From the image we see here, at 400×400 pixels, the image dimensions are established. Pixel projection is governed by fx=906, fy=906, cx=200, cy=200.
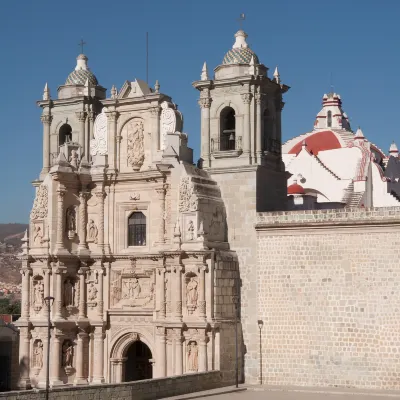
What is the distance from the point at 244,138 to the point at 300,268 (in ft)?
15.8

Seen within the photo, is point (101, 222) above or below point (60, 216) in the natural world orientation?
below

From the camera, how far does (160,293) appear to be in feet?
98.9

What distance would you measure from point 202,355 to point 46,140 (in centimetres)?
1094

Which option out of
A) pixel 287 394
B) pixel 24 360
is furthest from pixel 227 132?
pixel 24 360

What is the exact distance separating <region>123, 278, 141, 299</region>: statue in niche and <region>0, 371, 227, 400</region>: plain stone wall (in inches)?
183

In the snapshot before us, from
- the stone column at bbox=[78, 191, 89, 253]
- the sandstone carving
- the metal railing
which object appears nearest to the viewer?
the metal railing

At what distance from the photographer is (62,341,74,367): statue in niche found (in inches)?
1233

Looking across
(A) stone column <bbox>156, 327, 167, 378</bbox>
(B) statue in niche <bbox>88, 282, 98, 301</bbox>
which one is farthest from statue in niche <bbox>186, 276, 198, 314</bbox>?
(B) statue in niche <bbox>88, 282, 98, 301</bbox>

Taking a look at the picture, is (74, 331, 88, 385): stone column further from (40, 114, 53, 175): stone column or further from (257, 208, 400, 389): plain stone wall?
(40, 114, 53, 175): stone column

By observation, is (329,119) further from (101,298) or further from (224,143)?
(101,298)

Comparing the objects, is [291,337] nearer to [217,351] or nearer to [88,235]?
[217,351]

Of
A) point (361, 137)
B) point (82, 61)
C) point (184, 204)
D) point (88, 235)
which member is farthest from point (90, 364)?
point (361, 137)

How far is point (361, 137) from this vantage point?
45.5 metres

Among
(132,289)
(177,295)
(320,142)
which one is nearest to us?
(177,295)
